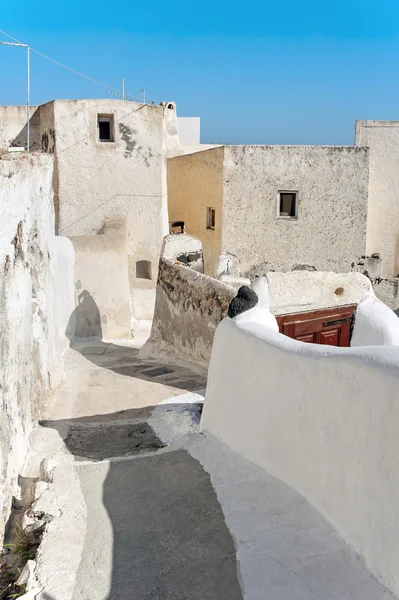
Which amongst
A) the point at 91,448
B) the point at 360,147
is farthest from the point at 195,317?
the point at 360,147

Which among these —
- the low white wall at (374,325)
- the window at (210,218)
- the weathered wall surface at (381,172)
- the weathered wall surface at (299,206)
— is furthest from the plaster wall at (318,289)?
the weathered wall surface at (381,172)

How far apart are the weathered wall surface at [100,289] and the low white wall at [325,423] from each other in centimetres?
750

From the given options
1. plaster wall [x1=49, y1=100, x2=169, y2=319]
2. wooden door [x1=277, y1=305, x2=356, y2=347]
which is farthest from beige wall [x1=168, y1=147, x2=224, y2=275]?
wooden door [x1=277, y1=305, x2=356, y2=347]

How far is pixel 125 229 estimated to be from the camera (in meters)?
15.6

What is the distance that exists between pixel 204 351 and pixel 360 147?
8.16 meters

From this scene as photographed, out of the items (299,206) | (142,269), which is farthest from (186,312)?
(299,206)

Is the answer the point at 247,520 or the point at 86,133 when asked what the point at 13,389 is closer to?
the point at 247,520

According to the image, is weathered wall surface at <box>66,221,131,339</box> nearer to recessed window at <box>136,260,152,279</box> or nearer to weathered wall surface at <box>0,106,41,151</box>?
recessed window at <box>136,260,152,279</box>

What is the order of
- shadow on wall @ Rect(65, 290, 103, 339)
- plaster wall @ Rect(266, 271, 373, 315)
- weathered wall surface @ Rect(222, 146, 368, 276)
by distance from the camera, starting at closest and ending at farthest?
plaster wall @ Rect(266, 271, 373, 315) → shadow on wall @ Rect(65, 290, 103, 339) → weathered wall surface @ Rect(222, 146, 368, 276)

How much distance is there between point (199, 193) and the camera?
55.0ft

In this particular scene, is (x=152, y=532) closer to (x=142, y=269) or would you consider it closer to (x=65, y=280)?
(x=65, y=280)

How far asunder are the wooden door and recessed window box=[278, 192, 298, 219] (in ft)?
29.4

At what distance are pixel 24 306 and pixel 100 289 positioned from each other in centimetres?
687

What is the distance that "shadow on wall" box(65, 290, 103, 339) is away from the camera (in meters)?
12.8
